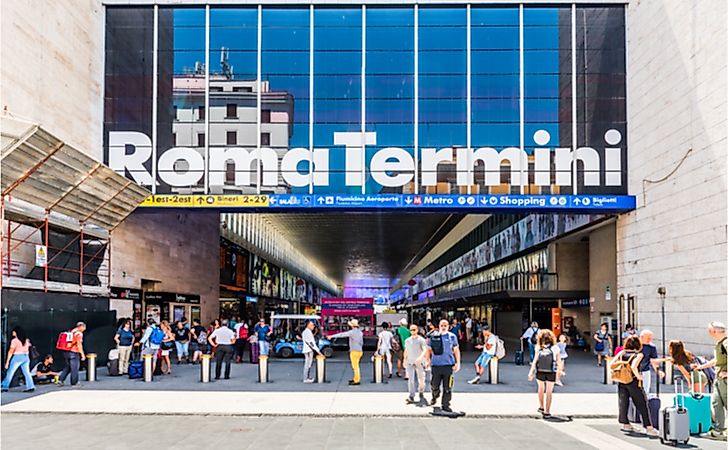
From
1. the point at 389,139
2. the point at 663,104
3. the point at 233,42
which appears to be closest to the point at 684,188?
the point at 663,104

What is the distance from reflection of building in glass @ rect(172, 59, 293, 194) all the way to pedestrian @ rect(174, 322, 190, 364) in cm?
523

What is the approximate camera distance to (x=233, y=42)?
90.5 ft

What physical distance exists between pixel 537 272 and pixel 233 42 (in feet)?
68.2

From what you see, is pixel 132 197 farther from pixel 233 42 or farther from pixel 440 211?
pixel 440 211

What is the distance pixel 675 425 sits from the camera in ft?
34.0

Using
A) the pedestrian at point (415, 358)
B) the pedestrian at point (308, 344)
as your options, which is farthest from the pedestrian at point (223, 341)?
the pedestrian at point (415, 358)

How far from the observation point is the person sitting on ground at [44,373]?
1775 cm

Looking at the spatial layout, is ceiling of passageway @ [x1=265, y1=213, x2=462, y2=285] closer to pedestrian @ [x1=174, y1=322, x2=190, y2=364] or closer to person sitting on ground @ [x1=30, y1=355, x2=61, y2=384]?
pedestrian @ [x1=174, y1=322, x2=190, y2=364]

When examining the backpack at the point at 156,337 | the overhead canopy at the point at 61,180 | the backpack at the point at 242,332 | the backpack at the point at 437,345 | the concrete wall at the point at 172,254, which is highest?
the overhead canopy at the point at 61,180

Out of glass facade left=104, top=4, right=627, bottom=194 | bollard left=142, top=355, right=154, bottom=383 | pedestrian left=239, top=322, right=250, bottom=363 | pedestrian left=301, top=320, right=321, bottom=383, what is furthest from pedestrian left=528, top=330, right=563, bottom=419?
pedestrian left=239, top=322, right=250, bottom=363

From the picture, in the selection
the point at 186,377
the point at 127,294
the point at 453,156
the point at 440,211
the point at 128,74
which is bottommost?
the point at 186,377

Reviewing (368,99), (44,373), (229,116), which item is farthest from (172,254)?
(44,373)

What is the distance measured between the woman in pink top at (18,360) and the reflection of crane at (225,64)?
1398cm

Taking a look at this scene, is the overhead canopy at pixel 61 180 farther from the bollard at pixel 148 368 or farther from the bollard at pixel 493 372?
the bollard at pixel 493 372
